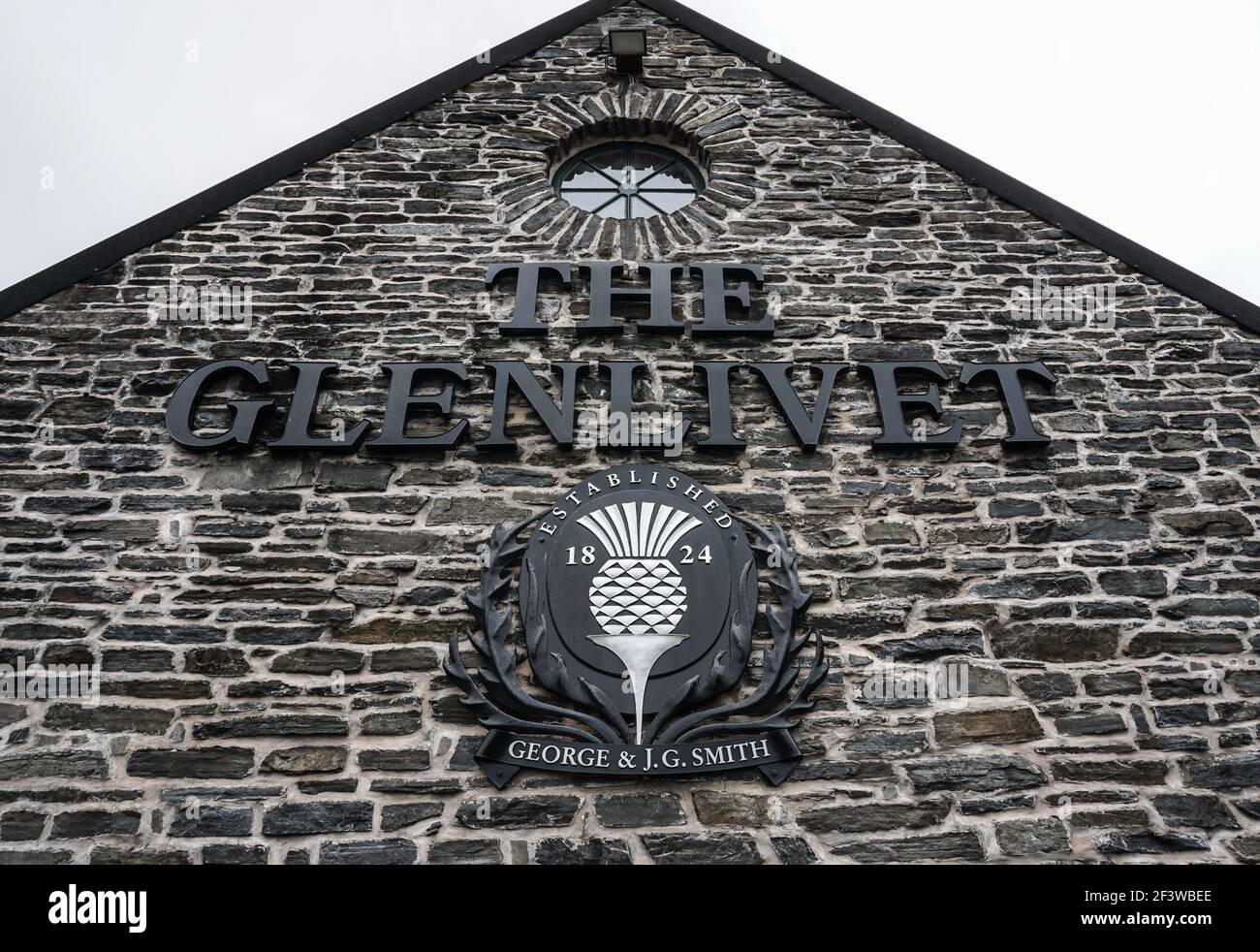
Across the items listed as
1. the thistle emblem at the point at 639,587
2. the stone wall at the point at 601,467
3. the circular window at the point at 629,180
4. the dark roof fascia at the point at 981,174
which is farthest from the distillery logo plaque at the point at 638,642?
the dark roof fascia at the point at 981,174

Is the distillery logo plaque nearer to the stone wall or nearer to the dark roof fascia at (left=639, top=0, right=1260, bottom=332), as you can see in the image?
the stone wall

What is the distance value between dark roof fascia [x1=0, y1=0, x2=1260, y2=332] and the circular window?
2.95ft

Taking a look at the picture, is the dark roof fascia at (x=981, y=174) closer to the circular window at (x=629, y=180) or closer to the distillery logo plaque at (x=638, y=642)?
the circular window at (x=629, y=180)

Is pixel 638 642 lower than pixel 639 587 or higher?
lower

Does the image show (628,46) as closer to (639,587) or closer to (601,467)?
(601,467)

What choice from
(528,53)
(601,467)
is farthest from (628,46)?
(601,467)

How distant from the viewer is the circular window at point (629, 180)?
689 centimetres

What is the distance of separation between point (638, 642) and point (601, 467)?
993 mm

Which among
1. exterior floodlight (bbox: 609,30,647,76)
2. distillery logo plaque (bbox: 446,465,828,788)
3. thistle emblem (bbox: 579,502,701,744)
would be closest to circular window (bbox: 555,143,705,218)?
exterior floodlight (bbox: 609,30,647,76)

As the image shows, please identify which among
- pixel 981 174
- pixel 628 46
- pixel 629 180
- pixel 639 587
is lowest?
pixel 639 587

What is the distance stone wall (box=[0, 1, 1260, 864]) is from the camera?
447cm

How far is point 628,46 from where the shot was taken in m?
7.13

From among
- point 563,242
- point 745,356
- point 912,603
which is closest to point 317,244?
point 563,242

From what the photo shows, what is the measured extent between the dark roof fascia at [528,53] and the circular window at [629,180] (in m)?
0.90
